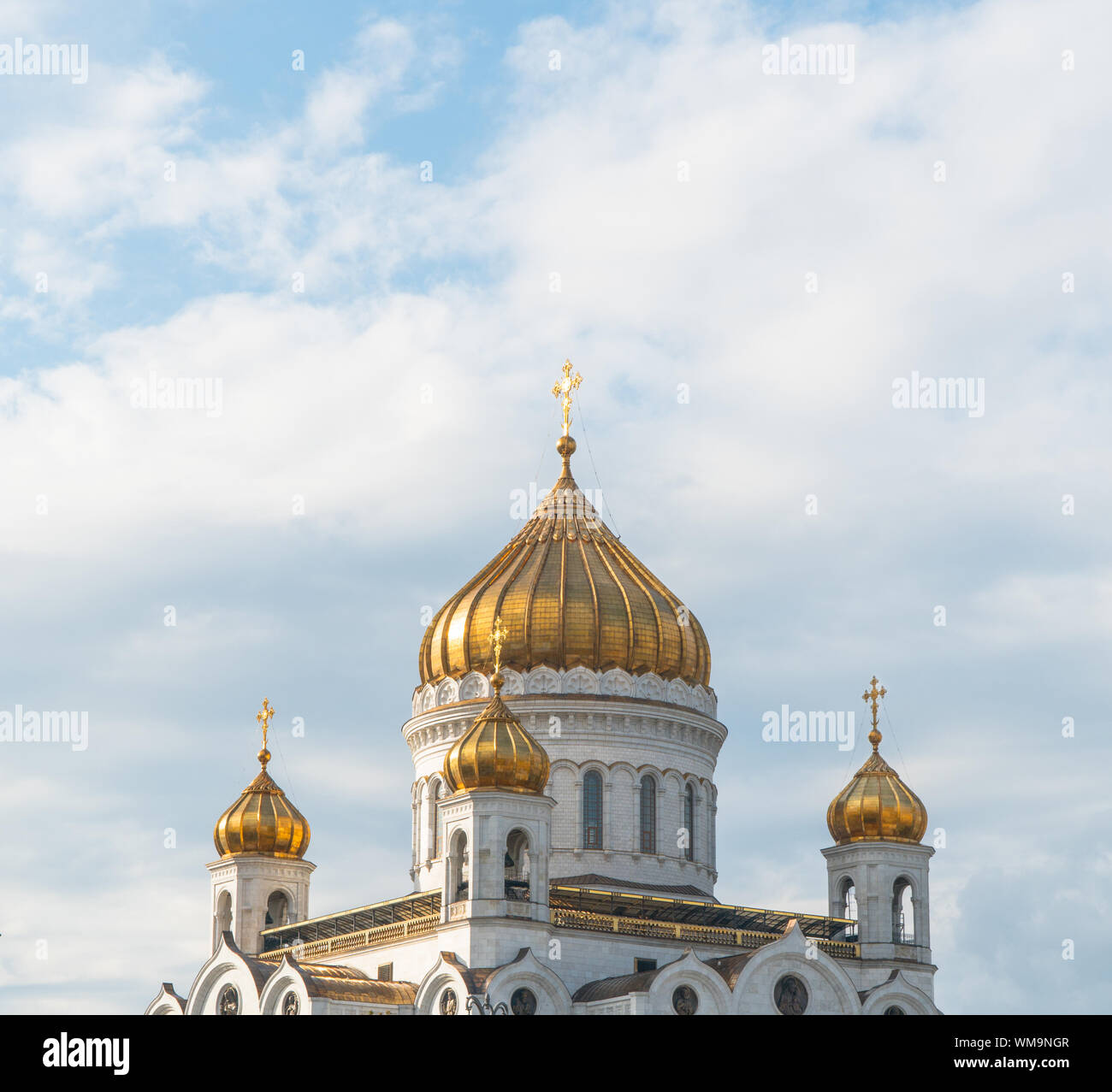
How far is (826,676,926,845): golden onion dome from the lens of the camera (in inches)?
1945

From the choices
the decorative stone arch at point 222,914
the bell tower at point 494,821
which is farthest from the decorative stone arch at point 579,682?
the decorative stone arch at point 222,914

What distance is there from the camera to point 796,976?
45.1 m

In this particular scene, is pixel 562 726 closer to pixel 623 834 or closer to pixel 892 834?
pixel 623 834

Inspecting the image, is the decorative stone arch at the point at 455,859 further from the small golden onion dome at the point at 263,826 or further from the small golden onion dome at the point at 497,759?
the small golden onion dome at the point at 263,826

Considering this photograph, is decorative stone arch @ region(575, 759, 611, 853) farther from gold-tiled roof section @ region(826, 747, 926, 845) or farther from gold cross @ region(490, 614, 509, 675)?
gold-tiled roof section @ region(826, 747, 926, 845)

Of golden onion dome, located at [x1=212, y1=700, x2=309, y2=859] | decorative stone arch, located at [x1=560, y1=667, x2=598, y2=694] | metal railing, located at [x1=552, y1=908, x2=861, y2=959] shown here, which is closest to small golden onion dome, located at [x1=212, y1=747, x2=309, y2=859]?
golden onion dome, located at [x1=212, y1=700, x2=309, y2=859]

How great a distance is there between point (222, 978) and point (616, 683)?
37.5 feet

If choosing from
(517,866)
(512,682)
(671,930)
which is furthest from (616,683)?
(671,930)

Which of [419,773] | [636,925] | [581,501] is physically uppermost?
[581,501]

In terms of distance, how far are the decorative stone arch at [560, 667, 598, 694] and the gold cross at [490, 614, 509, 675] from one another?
1802mm

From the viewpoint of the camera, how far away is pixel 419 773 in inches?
2037

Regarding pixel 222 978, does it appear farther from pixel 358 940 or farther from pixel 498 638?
pixel 498 638
